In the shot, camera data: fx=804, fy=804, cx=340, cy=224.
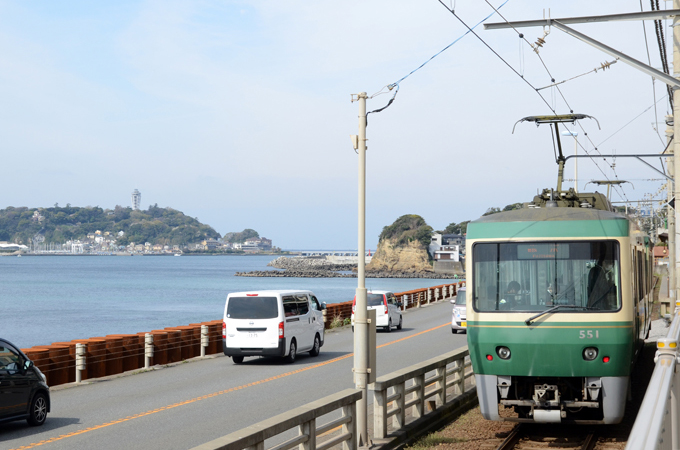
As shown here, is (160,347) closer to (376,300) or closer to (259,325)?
(259,325)

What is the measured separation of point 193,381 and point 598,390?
11.1 meters

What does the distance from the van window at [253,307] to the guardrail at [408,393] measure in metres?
8.28

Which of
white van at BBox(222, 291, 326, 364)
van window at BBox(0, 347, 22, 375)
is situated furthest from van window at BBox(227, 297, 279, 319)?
van window at BBox(0, 347, 22, 375)

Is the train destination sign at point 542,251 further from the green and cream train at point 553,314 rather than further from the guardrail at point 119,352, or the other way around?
the guardrail at point 119,352

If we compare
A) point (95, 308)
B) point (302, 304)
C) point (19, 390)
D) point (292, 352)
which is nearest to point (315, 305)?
point (302, 304)

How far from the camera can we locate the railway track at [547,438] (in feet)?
36.8

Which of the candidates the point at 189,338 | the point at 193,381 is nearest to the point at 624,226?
the point at 193,381

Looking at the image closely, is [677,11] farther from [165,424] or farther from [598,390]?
[165,424]

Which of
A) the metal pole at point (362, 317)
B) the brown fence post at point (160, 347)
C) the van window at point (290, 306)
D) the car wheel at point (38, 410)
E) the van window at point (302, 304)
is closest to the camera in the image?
the metal pole at point (362, 317)

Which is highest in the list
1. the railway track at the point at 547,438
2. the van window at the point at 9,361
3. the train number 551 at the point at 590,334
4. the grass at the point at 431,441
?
the train number 551 at the point at 590,334

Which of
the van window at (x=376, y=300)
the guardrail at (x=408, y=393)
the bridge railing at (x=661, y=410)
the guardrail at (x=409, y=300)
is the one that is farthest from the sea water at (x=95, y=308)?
the bridge railing at (x=661, y=410)

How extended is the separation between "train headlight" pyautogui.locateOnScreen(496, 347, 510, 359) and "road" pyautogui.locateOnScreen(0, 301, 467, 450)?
4422 mm

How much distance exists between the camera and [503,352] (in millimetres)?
11211

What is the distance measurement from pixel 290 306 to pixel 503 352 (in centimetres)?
1235
